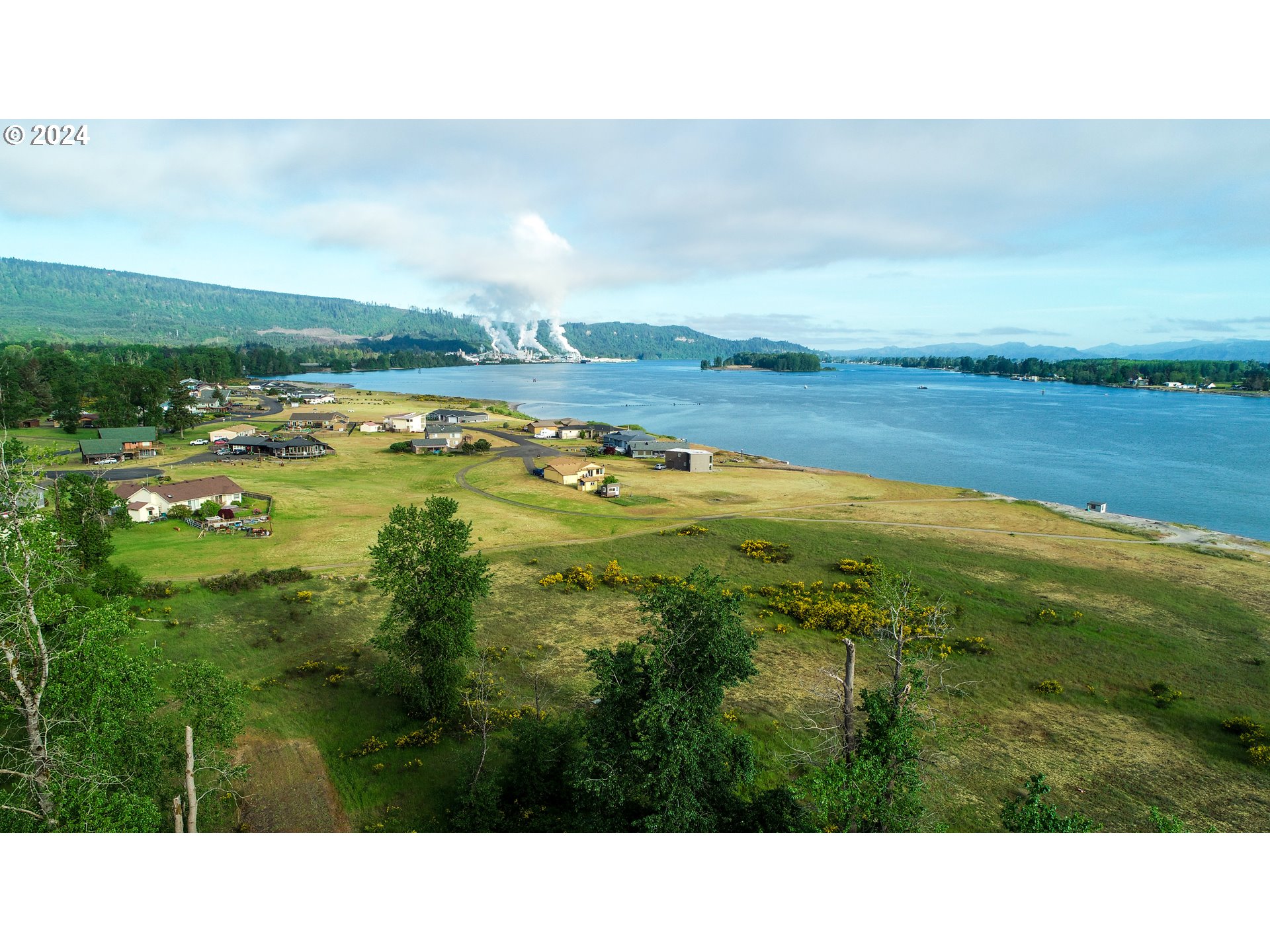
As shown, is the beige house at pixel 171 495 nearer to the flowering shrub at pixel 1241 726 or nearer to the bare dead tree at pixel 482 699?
the bare dead tree at pixel 482 699

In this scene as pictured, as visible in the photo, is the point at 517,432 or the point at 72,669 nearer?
the point at 72,669

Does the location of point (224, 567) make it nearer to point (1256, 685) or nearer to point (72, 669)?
point (72, 669)

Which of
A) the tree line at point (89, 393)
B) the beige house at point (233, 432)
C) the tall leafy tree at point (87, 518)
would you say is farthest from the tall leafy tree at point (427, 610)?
the tree line at point (89, 393)

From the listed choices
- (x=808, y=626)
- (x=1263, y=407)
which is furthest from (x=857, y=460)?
(x=1263, y=407)

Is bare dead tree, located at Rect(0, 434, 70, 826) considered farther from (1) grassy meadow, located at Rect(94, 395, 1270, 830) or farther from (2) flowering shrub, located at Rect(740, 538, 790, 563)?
(2) flowering shrub, located at Rect(740, 538, 790, 563)

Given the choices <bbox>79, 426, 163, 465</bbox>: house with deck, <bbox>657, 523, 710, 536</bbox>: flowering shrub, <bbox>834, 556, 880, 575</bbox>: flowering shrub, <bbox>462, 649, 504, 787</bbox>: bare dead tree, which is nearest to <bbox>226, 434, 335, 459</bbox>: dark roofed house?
<bbox>79, 426, 163, 465</bbox>: house with deck

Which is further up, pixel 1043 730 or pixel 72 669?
pixel 72 669

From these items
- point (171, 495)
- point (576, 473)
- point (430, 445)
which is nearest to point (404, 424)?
point (430, 445)
